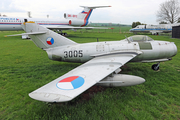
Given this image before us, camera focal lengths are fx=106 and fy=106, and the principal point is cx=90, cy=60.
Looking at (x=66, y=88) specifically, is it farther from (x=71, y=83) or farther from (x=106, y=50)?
(x=106, y=50)

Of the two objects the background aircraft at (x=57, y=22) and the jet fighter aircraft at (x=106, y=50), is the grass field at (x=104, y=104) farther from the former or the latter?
the background aircraft at (x=57, y=22)

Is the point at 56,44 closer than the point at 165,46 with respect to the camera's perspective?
No

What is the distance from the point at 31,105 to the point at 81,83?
220 centimetres

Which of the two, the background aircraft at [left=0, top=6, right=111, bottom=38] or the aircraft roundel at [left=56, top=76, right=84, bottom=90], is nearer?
the aircraft roundel at [left=56, top=76, right=84, bottom=90]

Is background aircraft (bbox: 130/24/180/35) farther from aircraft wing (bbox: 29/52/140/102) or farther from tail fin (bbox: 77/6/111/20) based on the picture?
aircraft wing (bbox: 29/52/140/102)

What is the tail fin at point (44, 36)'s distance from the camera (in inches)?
279

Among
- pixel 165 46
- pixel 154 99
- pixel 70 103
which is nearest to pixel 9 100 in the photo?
pixel 70 103

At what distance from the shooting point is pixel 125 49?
653 cm

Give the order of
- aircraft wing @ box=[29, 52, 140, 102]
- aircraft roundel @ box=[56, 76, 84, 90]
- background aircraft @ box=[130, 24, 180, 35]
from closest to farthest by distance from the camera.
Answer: aircraft wing @ box=[29, 52, 140, 102] → aircraft roundel @ box=[56, 76, 84, 90] → background aircraft @ box=[130, 24, 180, 35]

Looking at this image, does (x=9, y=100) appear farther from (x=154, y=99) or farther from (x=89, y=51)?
(x=154, y=99)

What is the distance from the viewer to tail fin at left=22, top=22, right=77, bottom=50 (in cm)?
708

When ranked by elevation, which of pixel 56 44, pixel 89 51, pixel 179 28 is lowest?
pixel 89 51

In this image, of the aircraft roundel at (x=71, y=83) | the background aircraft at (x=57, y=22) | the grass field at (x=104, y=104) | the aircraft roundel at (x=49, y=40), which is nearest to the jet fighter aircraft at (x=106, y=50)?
the aircraft roundel at (x=49, y=40)

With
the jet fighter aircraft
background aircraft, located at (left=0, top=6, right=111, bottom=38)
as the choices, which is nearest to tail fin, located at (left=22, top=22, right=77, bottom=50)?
the jet fighter aircraft
